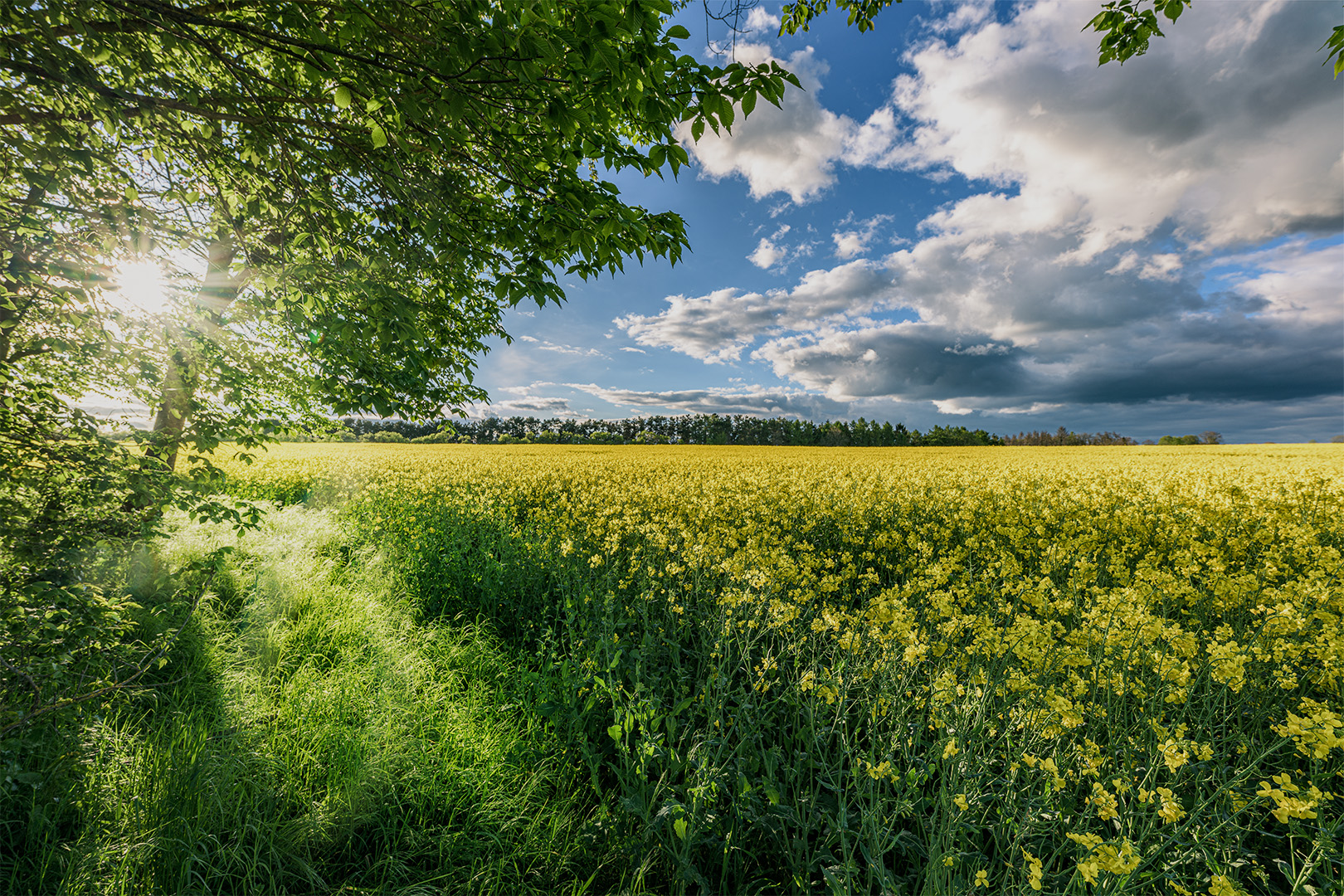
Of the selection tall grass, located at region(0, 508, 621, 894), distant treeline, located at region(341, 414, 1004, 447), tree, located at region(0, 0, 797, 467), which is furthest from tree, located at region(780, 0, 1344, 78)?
distant treeline, located at region(341, 414, 1004, 447)

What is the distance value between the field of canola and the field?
4 cm

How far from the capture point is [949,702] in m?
2.75

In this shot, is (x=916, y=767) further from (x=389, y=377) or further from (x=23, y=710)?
(x=389, y=377)

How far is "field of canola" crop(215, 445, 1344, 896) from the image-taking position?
2.35 m

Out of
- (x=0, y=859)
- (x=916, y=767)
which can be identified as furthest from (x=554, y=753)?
(x=0, y=859)

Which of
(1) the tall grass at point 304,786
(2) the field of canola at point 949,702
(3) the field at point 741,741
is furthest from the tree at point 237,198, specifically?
(2) the field of canola at point 949,702

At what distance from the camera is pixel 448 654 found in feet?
16.7

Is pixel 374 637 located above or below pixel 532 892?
above

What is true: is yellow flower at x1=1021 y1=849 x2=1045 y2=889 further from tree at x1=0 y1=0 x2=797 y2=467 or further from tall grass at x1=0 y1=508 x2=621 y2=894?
tree at x1=0 y1=0 x2=797 y2=467

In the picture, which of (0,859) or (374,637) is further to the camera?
(374,637)

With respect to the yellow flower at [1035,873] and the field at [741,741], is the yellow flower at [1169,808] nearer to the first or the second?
the field at [741,741]

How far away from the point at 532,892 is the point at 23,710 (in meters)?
3.39

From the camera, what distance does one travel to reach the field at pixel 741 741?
2.48m

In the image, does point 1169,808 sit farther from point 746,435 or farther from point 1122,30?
point 746,435
